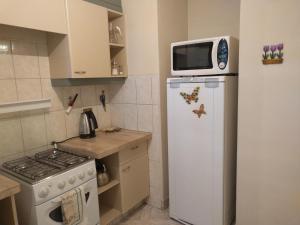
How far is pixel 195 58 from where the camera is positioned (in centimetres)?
178

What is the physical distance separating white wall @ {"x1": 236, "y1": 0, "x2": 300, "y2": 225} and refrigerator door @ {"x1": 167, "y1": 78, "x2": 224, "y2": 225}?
0.17 metres

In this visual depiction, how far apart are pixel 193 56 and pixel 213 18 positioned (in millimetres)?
697

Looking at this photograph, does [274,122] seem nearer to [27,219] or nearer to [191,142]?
[191,142]

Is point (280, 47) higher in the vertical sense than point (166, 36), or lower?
lower

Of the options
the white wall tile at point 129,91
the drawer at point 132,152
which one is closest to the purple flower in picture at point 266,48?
the white wall tile at point 129,91

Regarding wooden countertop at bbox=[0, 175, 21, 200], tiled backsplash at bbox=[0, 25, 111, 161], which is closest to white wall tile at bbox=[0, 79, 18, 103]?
tiled backsplash at bbox=[0, 25, 111, 161]

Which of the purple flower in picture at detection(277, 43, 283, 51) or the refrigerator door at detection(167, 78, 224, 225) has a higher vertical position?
the purple flower in picture at detection(277, 43, 283, 51)

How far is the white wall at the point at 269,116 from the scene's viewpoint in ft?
4.50

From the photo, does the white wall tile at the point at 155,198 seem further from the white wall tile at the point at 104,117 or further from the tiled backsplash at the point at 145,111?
the white wall tile at the point at 104,117

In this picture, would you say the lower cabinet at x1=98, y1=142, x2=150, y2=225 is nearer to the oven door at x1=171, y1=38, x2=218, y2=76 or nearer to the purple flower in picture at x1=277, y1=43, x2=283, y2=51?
the oven door at x1=171, y1=38, x2=218, y2=76

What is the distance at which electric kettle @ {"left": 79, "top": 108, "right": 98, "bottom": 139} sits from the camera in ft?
6.70

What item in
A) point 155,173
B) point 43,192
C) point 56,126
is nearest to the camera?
point 43,192

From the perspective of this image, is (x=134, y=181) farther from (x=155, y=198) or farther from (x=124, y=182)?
(x=155, y=198)

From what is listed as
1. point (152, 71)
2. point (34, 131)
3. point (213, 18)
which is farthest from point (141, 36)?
point (34, 131)
